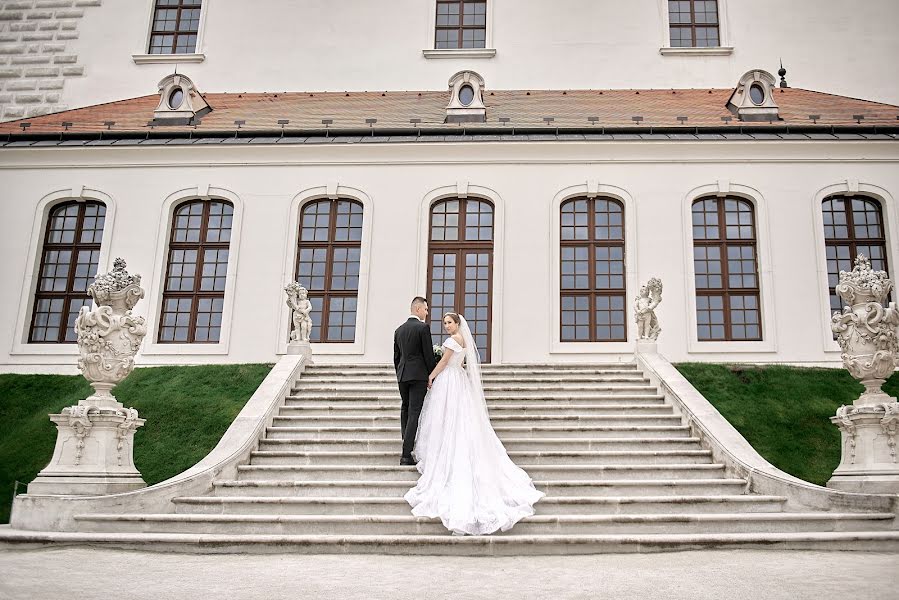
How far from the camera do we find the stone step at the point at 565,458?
1007 centimetres

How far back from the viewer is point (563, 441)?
10625 millimetres

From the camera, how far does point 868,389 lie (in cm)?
919

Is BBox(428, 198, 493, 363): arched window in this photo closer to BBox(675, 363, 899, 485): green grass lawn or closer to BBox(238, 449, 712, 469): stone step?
BBox(675, 363, 899, 485): green grass lawn

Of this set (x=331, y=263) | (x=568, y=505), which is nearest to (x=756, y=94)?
(x=331, y=263)

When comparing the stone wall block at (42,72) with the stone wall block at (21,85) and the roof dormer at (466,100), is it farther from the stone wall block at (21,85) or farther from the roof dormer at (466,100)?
the roof dormer at (466,100)

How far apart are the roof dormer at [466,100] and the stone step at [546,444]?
436 inches

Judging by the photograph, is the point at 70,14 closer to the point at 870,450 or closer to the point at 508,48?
the point at 508,48

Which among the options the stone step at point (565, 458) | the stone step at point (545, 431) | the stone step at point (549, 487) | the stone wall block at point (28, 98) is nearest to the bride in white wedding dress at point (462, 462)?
the stone step at point (549, 487)

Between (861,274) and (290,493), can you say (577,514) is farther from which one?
(861,274)

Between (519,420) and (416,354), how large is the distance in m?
2.71

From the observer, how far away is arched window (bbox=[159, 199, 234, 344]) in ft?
60.7

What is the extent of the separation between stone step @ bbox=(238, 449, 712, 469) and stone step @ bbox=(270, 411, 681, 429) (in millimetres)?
1283

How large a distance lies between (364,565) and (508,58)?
1941 centimetres

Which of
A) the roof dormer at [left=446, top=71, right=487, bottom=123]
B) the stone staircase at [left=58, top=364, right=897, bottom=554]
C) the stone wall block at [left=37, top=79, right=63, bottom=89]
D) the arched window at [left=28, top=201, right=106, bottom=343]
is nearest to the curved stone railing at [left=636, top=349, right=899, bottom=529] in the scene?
the stone staircase at [left=58, top=364, right=897, bottom=554]
